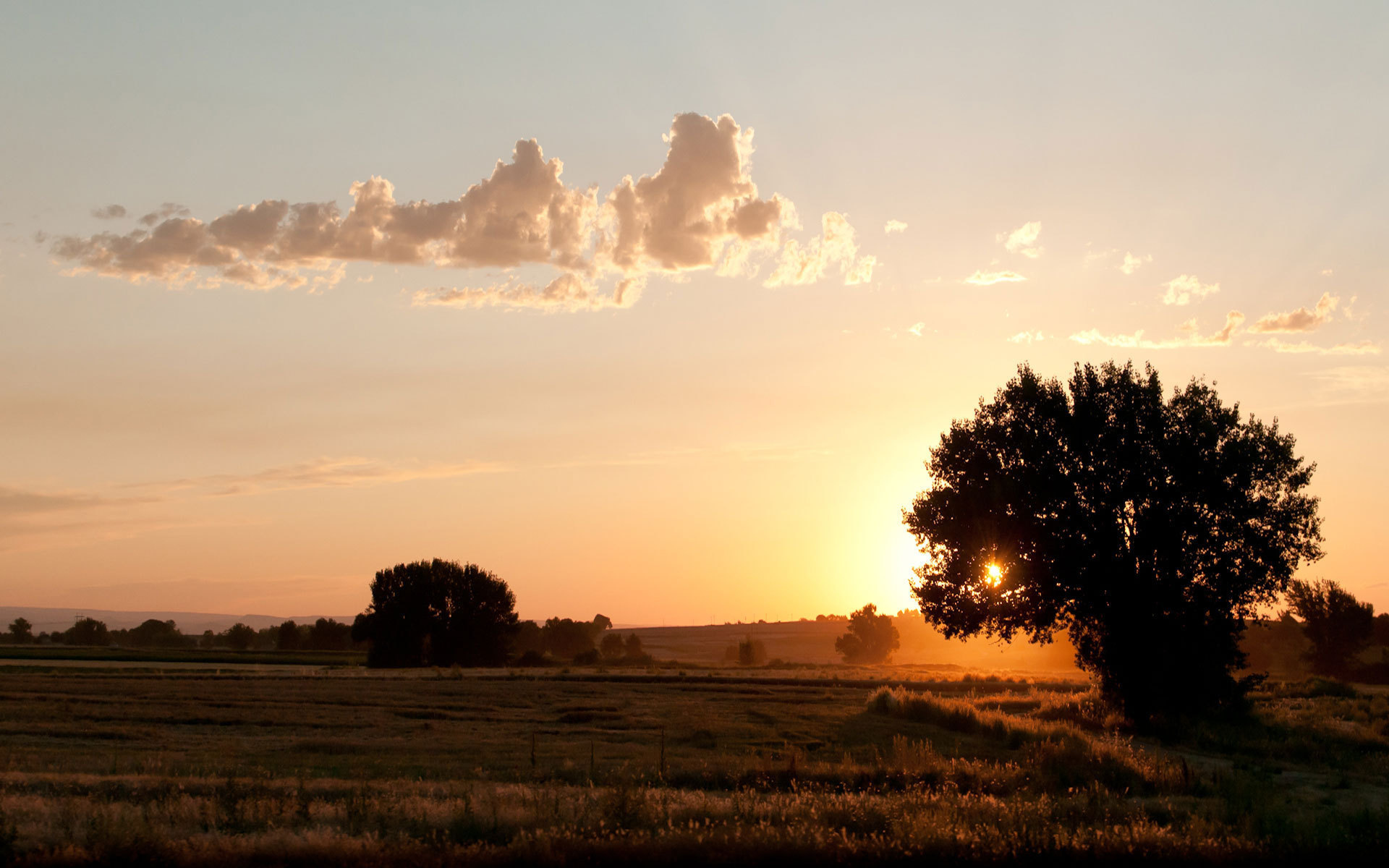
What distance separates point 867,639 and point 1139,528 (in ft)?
408

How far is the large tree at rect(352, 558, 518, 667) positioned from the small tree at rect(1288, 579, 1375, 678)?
3081 inches

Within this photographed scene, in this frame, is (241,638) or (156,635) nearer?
(241,638)

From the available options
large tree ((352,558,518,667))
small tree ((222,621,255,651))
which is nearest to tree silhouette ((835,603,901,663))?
large tree ((352,558,518,667))

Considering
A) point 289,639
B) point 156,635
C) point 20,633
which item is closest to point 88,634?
point 20,633

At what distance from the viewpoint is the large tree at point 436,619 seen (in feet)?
335

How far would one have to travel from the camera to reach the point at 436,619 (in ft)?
344

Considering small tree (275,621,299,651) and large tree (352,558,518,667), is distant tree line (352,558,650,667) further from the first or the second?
small tree (275,621,299,651)

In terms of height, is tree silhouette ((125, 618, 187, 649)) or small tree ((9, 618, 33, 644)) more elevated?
small tree ((9, 618, 33, 644))

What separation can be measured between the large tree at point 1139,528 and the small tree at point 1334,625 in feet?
174

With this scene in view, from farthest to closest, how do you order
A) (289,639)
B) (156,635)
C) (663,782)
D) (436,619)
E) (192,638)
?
(192,638), (156,635), (289,639), (436,619), (663,782)

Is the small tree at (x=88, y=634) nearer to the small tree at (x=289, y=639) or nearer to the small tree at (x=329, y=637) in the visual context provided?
the small tree at (x=289, y=639)

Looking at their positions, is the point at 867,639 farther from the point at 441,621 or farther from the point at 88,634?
the point at 88,634

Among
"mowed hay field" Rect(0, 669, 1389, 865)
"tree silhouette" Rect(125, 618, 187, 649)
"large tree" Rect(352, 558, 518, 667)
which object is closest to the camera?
"mowed hay field" Rect(0, 669, 1389, 865)

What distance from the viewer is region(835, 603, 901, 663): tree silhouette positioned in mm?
154125
